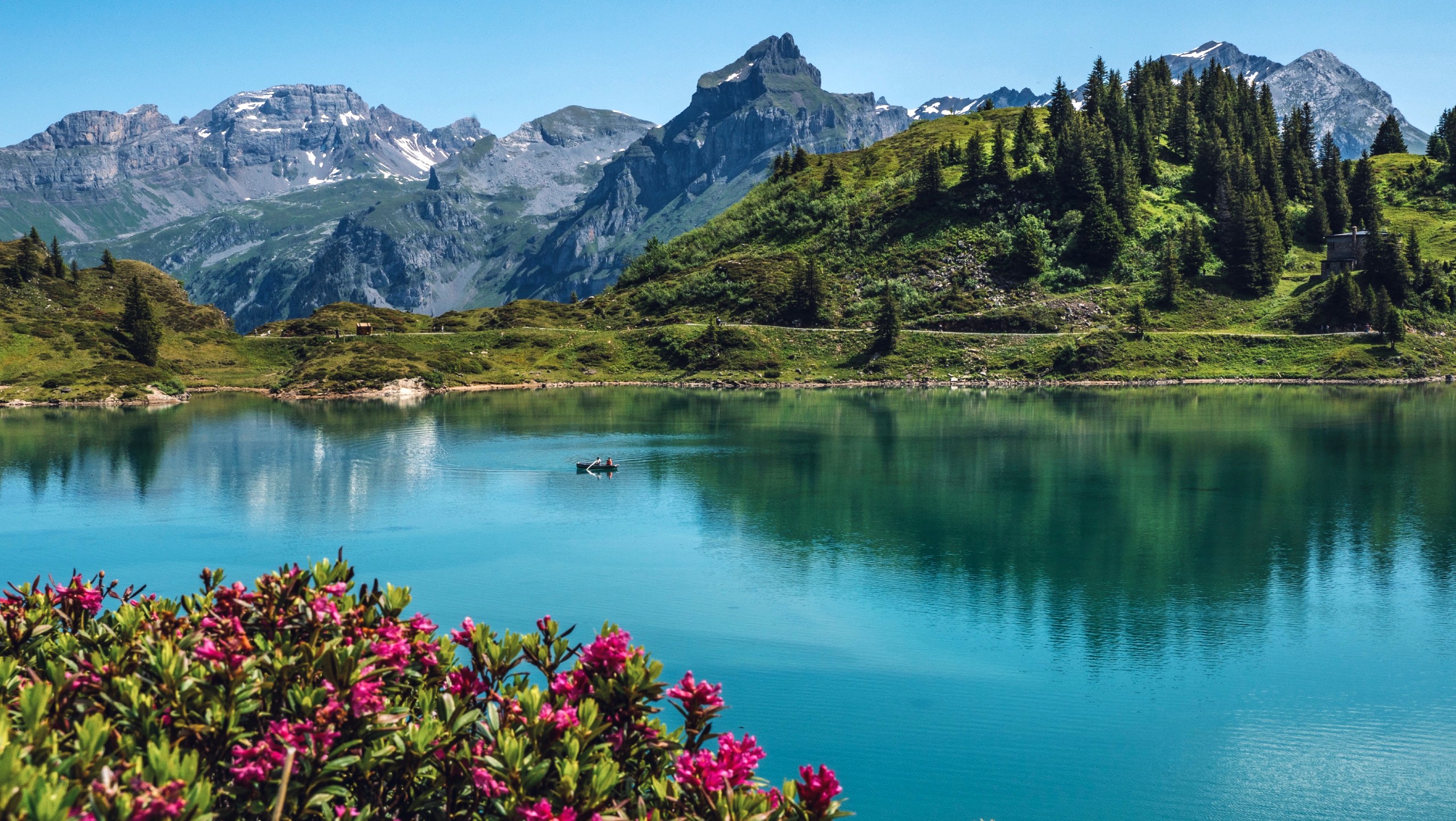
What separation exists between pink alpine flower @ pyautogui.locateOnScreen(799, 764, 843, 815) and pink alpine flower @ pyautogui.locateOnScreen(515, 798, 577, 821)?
2997 mm

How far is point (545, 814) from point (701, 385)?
175441 mm

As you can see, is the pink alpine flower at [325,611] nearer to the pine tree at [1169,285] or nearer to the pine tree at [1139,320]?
the pine tree at [1139,320]

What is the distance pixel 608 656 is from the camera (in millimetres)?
14570

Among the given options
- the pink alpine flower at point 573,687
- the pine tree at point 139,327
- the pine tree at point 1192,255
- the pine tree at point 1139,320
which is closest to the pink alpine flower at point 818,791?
the pink alpine flower at point 573,687

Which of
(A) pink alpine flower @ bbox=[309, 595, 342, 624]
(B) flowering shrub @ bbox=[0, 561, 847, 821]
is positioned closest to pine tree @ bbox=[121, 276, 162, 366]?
(B) flowering shrub @ bbox=[0, 561, 847, 821]

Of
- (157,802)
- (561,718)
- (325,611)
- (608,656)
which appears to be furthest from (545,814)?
(325,611)

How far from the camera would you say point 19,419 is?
141 m

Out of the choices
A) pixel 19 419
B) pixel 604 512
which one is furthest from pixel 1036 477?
pixel 19 419

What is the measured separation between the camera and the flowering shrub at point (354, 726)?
12.2 metres

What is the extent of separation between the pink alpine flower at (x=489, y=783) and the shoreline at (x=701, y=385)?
166 m

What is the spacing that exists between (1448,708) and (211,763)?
3637 centimetres

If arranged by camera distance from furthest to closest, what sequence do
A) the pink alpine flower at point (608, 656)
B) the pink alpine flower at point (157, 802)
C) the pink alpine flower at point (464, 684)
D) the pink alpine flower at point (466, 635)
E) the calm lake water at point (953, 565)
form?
the calm lake water at point (953, 565), the pink alpine flower at point (466, 635), the pink alpine flower at point (464, 684), the pink alpine flower at point (608, 656), the pink alpine flower at point (157, 802)

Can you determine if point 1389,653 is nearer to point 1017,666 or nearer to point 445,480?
point 1017,666

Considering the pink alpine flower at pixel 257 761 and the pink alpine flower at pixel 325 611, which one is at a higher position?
the pink alpine flower at pixel 325 611
